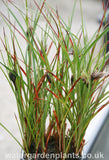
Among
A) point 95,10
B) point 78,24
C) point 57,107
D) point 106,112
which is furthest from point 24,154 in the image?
point 95,10

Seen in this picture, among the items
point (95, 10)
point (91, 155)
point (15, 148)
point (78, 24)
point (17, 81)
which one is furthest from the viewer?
point (95, 10)

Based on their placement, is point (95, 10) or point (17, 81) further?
point (95, 10)

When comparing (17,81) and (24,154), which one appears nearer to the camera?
(17,81)

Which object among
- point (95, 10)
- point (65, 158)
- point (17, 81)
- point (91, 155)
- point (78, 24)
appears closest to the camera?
point (17, 81)

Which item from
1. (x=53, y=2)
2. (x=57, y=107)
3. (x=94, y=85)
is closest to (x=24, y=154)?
(x=57, y=107)

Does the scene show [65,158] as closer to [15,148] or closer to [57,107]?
[57,107]

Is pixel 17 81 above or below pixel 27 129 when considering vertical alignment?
above

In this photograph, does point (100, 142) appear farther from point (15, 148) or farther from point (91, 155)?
point (15, 148)

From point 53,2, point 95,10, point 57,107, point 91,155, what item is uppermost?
point 95,10

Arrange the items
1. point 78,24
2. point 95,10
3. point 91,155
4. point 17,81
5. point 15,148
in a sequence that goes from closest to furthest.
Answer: point 17,81
point 91,155
point 15,148
point 78,24
point 95,10
